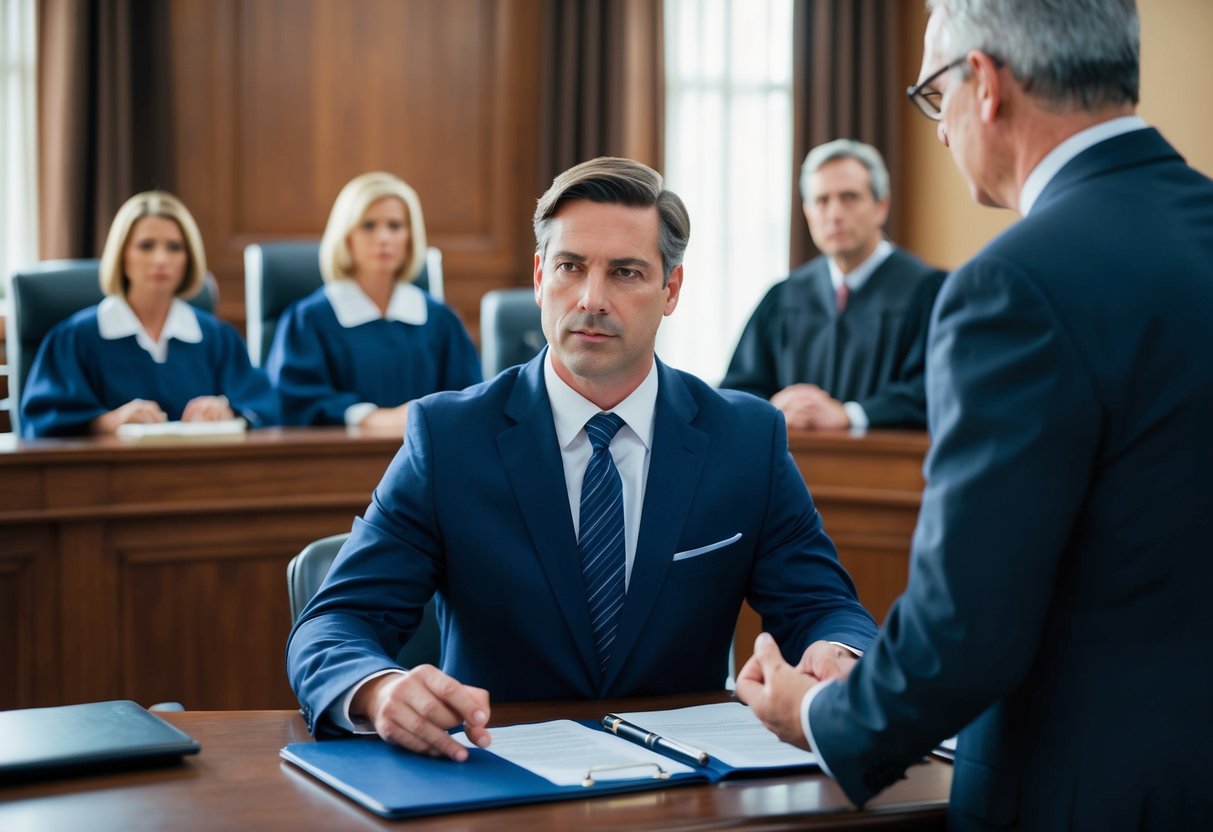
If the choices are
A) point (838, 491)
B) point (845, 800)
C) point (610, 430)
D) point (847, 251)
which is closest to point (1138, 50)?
point (845, 800)

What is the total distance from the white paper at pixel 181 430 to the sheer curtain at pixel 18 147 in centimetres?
270

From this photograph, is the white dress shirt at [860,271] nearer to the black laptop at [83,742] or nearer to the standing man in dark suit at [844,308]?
the standing man in dark suit at [844,308]

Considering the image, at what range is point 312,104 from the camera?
6.96 meters

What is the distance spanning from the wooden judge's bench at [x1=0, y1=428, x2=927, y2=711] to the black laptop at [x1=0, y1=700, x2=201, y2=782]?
2182mm

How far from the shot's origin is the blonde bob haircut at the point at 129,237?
4.89 meters

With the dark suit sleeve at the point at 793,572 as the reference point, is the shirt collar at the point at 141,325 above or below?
above

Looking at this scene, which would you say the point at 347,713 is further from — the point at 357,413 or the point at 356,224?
the point at 356,224

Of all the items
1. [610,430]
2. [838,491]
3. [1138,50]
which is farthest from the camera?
[838,491]

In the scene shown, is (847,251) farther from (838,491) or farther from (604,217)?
(604,217)

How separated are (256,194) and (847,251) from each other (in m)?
3.26

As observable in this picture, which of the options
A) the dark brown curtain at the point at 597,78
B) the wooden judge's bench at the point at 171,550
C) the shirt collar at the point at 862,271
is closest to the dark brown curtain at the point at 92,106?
the dark brown curtain at the point at 597,78

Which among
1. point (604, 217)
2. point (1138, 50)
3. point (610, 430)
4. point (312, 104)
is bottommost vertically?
point (610, 430)

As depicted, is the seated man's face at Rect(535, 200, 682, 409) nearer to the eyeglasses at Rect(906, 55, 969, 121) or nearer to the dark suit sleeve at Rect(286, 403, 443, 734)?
the dark suit sleeve at Rect(286, 403, 443, 734)

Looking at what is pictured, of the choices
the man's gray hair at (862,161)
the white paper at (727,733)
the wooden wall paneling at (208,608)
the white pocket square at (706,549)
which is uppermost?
the man's gray hair at (862,161)
